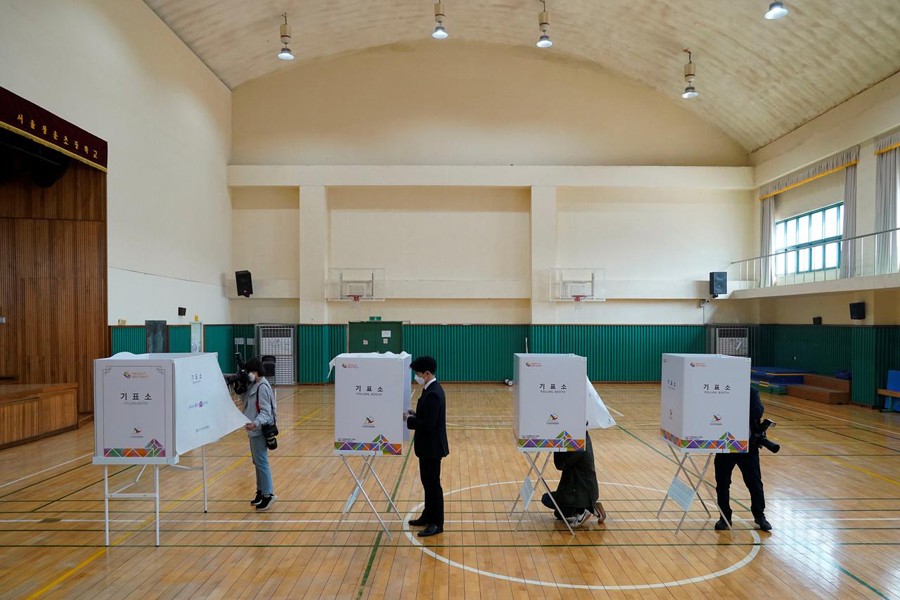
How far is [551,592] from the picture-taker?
4.59m

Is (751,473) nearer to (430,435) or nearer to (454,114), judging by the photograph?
(430,435)

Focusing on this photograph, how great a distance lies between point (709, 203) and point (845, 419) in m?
9.19

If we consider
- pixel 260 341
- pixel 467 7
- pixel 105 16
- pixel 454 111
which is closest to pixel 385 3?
pixel 467 7

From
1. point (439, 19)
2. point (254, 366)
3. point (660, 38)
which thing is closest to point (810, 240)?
point (660, 38)

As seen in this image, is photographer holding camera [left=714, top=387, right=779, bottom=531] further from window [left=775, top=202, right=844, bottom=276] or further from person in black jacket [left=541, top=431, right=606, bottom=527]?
window [left=775, top=202, right=844, bottom=276]

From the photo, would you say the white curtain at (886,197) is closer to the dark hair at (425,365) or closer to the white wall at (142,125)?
the dark hair at (425,365)

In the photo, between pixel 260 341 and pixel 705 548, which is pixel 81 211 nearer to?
pixel 260 341

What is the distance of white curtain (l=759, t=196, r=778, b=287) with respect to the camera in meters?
18.1

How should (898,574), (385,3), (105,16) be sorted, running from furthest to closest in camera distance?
(385,3) → (105,16) → (898,574)

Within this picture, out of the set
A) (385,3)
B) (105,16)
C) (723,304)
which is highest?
(385,3)

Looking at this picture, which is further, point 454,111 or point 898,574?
point 454,111

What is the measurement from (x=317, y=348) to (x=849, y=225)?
1633 centimetres

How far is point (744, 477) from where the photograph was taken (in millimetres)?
5863

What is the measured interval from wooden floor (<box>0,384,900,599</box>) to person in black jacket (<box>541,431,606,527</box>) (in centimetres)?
20
